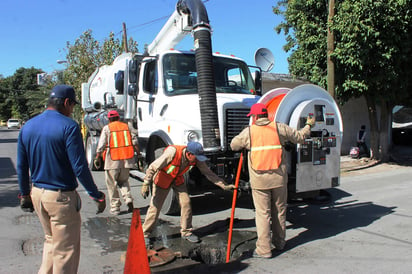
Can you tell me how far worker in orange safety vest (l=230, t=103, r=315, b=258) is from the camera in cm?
426

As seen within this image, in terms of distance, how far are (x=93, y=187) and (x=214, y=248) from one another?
2093 mm

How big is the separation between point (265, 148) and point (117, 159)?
2954 mm

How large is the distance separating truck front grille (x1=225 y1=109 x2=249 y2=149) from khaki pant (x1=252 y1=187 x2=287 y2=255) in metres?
1.40

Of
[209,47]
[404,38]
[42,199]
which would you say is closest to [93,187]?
[42,199]

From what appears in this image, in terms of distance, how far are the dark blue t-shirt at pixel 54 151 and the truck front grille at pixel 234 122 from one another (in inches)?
118

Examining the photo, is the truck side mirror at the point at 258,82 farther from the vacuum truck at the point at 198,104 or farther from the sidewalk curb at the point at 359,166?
the sidewalk curb at the point at 359,166

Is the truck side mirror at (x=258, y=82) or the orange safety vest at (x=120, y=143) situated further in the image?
the truck side mirror at (x=258, y=82)

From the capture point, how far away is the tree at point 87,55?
21.5 meters

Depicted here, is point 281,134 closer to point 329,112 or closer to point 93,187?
point 329,112

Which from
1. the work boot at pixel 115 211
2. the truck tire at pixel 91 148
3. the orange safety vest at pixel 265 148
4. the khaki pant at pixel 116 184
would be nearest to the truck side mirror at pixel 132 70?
the khaki pant at pixel 116 184

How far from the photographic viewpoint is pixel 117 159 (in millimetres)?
6160

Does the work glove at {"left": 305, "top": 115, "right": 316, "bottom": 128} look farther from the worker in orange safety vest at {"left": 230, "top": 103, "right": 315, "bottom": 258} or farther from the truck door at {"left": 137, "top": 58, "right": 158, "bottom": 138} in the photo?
the truck door at {"left": 137, "top": 58, "right": 158, "bottom": 138}

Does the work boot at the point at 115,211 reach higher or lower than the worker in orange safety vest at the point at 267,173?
lower

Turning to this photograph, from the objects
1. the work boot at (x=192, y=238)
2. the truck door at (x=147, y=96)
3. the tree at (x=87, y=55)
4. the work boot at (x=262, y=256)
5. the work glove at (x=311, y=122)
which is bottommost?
the work boot at (x=262, y=256)
